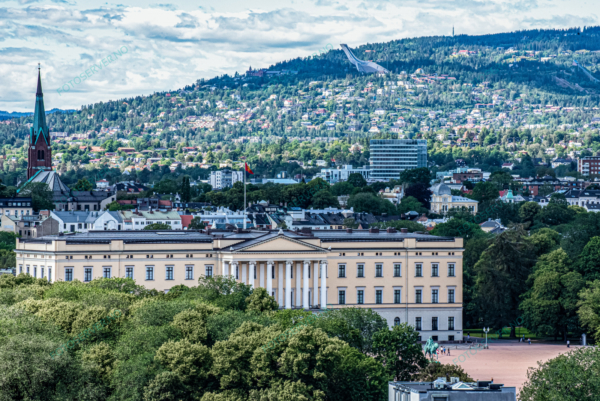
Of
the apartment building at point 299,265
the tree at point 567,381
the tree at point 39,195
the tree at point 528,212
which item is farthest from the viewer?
the tree at point 39,195

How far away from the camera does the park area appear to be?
63.4 metres

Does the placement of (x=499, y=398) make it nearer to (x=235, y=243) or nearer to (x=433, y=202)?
(x=235, y=243)

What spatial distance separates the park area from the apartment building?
575 centimetres

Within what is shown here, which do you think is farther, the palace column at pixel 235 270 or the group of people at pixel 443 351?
the palace column at pixel 235 270

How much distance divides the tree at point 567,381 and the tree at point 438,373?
3.57 meters

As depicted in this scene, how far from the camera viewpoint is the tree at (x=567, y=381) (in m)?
44.5

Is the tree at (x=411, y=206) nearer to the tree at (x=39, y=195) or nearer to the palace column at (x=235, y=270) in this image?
the tree at (x=39, y=195)

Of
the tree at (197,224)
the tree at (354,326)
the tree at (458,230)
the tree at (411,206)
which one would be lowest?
the tree at (411,206)

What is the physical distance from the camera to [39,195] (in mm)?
178875

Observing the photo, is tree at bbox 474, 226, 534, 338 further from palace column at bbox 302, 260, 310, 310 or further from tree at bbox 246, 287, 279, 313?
tree at bbox 246, 287, 279, 313

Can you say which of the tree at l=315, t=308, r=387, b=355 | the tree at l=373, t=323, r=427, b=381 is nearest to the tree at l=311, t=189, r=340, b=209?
the tree at l=315, t=308, r=387, b=355

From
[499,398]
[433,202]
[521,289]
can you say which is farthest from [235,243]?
[433,202]

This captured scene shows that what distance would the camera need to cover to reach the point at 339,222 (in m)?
146

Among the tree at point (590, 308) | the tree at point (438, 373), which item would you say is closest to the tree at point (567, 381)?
the tree at point (438, 373)
